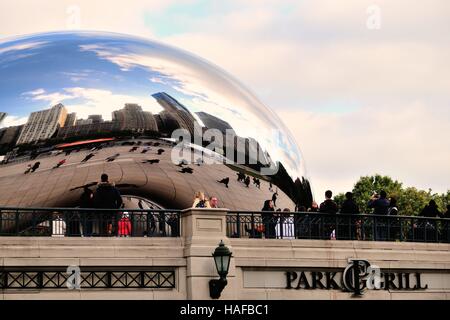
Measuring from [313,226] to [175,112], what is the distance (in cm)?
554

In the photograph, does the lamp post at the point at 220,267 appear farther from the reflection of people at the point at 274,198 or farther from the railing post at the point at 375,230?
the reflection of people at the point at 274,198

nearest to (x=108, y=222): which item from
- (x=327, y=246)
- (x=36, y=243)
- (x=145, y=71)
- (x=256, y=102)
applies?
(x=36, y=243)

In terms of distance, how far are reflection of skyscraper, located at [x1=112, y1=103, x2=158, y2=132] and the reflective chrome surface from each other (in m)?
0.02

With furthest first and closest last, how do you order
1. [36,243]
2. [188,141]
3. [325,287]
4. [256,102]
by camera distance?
[256,102] < [188,141] < [325,287] < [36,243]

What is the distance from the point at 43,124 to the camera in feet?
100

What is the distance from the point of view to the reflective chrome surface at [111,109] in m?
30.0

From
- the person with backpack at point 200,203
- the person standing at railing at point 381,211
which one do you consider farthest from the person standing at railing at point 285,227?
the person standing at railing at point 381,211

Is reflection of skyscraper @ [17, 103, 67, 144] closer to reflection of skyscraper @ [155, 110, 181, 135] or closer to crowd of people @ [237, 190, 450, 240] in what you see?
reflection of skyscraper @ [155, 110, 181, 135]

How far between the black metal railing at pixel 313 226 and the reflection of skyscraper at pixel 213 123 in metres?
3.74

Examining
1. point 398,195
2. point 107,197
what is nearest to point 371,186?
point 398,195

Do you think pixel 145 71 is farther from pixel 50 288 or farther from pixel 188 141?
pixel 50 288

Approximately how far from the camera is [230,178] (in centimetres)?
3167
